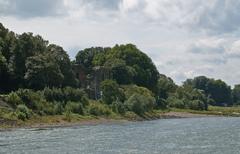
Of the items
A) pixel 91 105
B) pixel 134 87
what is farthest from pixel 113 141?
pixel 134 87

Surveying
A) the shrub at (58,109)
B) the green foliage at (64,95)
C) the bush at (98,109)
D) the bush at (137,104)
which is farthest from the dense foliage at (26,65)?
the bush at (137,104)

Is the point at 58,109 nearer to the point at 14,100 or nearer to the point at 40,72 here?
the point at 14,100

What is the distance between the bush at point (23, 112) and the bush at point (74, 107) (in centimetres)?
1529

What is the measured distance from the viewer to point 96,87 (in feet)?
621

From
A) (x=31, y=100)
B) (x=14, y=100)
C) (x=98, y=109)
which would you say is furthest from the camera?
(x=98, y=109)

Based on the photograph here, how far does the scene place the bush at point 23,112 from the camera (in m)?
Answer: 118

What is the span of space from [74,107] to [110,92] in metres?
31.7

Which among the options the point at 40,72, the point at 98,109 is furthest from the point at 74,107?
the point at 40,72

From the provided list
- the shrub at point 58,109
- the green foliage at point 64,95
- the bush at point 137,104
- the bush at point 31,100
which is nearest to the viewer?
the bush at point 31,100

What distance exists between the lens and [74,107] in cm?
13738

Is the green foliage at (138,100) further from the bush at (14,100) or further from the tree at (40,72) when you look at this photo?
the bush at (14,100)

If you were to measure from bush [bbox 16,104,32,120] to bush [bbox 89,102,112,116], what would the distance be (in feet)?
80.8

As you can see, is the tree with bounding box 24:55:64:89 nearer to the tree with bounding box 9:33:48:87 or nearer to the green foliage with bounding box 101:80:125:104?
the tree with bounding box 9:33:48:87

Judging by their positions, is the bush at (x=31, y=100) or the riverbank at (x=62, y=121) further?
the bush at (x=31, y=100)
